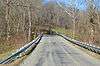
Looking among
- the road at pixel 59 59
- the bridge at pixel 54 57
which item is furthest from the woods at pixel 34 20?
the road at pixel 59 59

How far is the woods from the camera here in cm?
3047

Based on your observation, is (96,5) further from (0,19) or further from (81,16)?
(81,16)

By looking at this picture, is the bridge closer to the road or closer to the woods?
the road

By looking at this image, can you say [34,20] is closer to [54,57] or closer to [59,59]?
[54,57]

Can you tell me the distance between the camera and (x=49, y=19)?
557 feet

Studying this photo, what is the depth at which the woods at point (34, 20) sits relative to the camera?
1200 inches

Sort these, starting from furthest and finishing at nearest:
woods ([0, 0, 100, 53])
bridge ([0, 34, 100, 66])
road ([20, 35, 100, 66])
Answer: woods ([0, 0, 100, 53]), road ([20, 35, 100, 66]), bridge ([0, 34, 100, 66])

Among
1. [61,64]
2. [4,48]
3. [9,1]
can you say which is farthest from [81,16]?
[9,1]

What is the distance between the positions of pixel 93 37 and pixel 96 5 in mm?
9800

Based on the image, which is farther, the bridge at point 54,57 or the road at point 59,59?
the road at point 59,59

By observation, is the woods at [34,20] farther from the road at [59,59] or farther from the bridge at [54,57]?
the road at [59,59]

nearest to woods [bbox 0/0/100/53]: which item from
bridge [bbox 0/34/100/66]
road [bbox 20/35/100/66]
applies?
bridge [bbox 0/34/100/66]

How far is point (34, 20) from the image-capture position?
3994 inches

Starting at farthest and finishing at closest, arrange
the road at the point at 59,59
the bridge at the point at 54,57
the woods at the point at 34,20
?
the woods at the point at 34,20, the road at the point at 59,59, the bridge at the point at 54,57
